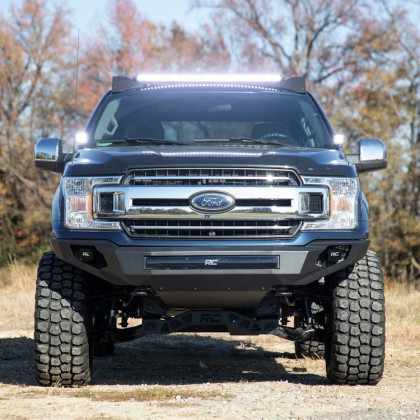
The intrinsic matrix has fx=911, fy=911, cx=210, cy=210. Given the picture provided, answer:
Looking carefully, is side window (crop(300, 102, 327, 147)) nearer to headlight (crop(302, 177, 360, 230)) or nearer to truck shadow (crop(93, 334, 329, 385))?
headlight (crop(302, 177, 360, 230))

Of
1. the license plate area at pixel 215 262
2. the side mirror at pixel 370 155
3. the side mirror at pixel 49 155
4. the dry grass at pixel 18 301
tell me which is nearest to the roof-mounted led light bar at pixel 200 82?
the side mirror at pixel 49 155

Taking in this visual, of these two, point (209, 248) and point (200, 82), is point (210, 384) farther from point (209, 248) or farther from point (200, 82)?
point (200, 82)

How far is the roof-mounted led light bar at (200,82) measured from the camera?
7.05m

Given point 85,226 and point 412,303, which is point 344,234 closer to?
point 85,226

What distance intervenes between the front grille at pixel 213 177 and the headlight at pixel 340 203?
0.52 ft

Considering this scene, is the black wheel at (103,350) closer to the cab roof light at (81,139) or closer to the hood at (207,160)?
the cab roof light at (81,139)

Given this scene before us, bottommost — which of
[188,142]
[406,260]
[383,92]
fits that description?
[406,260]

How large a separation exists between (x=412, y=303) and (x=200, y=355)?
14.5 feet

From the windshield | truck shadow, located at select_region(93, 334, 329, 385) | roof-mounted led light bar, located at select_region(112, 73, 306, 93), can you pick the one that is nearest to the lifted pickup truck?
the windshield

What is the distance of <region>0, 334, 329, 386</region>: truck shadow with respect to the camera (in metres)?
6.47

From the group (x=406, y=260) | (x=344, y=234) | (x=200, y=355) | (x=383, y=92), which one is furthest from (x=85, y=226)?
(x=383, y=92)

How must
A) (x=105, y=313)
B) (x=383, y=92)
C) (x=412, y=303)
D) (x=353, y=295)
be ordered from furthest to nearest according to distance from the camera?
(x=383, y=92) < (x=412, y=303) < (x=105, y=313) < (x=353, y=295)

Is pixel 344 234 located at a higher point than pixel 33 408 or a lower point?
higher

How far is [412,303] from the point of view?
Answer: 1167cm
